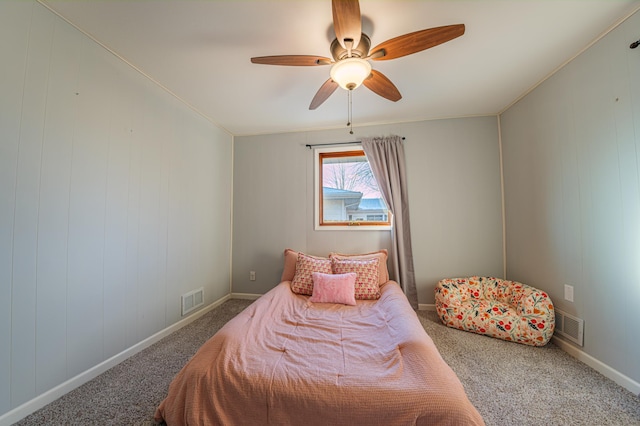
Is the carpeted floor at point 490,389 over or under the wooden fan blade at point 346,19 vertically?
under

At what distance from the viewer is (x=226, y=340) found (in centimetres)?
136

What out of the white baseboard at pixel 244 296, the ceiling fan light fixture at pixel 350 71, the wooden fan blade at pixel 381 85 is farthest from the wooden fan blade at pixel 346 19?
the white baseboard at pixel 244 296

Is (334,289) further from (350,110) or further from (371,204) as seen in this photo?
(350,110)

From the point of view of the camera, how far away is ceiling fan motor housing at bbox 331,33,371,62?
57.7 inches

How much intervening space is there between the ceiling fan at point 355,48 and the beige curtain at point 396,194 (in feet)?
4.06

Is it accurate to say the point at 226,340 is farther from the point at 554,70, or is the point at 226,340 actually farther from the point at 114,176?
the point at 554,70

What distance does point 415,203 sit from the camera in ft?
9.49

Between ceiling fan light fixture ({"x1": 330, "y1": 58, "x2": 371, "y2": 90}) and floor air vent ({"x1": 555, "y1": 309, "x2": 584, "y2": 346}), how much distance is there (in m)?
2.55

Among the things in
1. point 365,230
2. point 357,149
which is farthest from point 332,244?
point 357,149

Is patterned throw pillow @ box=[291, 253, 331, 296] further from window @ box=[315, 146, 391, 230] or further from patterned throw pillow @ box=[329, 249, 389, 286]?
window @ box=[315, 146, 391, 230]

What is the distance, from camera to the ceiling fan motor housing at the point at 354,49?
1467mm

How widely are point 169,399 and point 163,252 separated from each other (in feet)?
4.62

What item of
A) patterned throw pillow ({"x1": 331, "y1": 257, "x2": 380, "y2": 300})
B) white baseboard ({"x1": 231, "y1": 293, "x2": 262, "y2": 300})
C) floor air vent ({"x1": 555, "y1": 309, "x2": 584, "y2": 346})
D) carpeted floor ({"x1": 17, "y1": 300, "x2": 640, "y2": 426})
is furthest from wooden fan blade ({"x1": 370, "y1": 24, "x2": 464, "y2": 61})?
white baseboard ({"x1": 231, "y1": 293, "x2": 262, "y2": 300})

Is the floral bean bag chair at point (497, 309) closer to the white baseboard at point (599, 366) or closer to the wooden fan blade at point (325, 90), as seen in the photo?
the white baseboard at point (599, 366)
